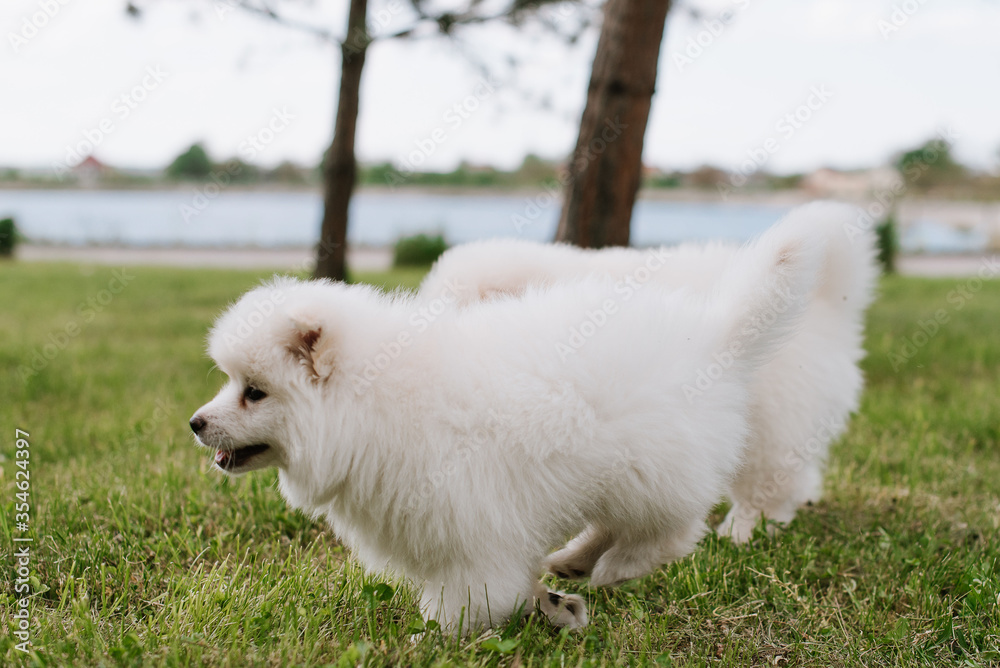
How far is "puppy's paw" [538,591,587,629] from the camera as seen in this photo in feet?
7.91

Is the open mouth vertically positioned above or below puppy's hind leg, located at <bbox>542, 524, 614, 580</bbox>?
above

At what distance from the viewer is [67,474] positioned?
3670 millimetres

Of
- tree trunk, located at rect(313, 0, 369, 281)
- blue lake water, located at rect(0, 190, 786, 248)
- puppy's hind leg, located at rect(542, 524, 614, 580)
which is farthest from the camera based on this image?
blue lake water, located at rect(0, 190, 786, 248)

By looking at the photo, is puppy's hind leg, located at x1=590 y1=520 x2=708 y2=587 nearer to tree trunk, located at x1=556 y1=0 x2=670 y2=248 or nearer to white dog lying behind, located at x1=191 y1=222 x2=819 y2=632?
white dog lying behind, located at x1=191 y1=222 x2=819 y2=632

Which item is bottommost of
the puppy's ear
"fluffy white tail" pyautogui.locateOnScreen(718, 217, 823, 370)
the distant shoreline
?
the distant shoreline

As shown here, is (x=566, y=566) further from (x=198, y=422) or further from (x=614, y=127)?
(x=614, y=127)

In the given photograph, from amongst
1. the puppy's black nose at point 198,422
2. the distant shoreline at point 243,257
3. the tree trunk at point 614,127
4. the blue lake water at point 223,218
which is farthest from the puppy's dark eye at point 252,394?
the blue lake water at point 223,218

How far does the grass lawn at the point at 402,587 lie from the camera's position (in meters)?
2.17

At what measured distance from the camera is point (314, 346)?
2.13 m

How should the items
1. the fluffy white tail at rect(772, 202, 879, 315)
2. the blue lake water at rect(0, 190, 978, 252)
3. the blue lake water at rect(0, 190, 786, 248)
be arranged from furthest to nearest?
the blue lake water at rect(0, 190, 978, 252)
the blue lake water at rect(0, 190, 786, 248)
the fluffy white tail at rect(772, 202, 879, 315)

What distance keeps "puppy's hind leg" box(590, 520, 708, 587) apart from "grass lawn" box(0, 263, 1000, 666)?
14 centimetres

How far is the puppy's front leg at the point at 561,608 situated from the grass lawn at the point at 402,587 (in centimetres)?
4

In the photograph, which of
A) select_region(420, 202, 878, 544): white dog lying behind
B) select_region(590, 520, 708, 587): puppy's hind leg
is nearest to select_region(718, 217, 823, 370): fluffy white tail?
select_region(420, 202, 878, 544): white dog lying behind

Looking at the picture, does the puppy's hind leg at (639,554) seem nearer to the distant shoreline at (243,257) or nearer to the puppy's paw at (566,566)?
the puppy's paw at (566,566)
